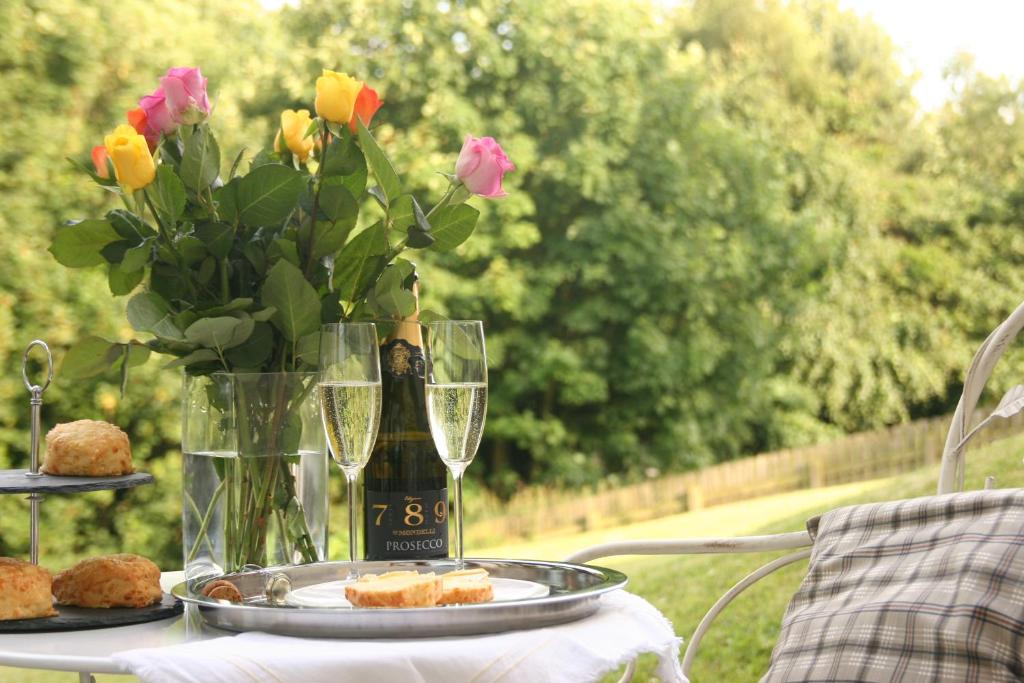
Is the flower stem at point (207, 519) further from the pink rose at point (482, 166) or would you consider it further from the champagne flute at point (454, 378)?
the pink rose at point (482, 166)

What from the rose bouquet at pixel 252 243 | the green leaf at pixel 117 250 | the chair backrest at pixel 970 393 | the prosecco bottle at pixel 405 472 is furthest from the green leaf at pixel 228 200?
the chair backrest at pixel 970 393

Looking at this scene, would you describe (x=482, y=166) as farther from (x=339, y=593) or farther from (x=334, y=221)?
(x=339, y=593)

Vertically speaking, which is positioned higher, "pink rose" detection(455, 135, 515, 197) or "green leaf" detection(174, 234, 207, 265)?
"pink rose" detection(455, 135, 515, 197)

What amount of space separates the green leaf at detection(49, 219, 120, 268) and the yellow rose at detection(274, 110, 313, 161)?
220mm

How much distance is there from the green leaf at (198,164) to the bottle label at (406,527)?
38cm

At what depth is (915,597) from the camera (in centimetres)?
119

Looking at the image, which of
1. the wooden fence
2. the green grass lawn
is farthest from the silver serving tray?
the wooden fence

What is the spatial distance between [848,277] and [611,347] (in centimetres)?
242

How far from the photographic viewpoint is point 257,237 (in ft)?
3.99

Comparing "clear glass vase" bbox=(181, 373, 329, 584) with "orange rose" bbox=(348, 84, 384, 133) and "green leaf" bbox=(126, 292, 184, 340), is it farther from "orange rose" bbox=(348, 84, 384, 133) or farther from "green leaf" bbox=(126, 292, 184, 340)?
"orange rose" bbox=(348, 84, 384, 133)

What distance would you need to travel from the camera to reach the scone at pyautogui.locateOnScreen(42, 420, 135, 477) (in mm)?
1228

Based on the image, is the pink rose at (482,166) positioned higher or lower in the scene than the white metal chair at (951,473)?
higher

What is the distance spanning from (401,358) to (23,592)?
49 cm

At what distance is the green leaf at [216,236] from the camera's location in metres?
1.18
